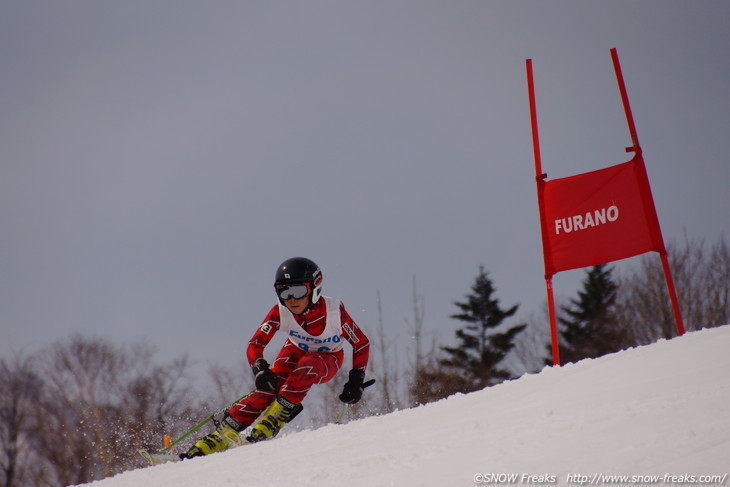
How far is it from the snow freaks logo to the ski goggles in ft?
7.61

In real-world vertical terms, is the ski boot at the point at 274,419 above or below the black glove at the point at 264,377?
below

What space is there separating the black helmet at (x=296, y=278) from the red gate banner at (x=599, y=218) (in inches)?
82.6

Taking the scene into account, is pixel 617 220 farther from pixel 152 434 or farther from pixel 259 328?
pixel 152 434

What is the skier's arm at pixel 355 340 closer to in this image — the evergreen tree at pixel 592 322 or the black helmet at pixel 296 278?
the black helmet at pixel 296 278

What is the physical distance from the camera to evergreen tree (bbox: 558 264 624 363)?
92.9 ft

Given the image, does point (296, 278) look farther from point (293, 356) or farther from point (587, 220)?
point (587, 220)

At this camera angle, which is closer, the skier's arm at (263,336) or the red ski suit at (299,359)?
the red ski suit at (299,359)

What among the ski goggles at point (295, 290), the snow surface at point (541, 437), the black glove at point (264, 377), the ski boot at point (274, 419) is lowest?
the snow surface at point (541, 437)

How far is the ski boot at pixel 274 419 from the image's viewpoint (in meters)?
5.43

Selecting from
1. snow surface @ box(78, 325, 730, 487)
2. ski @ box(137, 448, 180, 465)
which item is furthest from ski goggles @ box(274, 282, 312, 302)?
ski @ box(137, 448, 180, 465)

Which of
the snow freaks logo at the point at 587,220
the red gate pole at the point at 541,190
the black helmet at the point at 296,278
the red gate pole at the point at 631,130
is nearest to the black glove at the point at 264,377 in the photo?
the black helmet at the point at 296,278

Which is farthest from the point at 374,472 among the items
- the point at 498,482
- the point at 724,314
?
the point at 724,314

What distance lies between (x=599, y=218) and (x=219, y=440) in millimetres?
3636

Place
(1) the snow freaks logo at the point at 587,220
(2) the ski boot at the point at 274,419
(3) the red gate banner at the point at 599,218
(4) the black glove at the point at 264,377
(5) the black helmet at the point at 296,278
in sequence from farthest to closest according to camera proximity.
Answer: (1) the snow freaks logo at the point at 587,220 → (3) the red gate banner at the point at 599,218 → (5) the black helmet at the point at 296,278 → (4) the black glove at the point at 264,377 → (2) the ski boot at the point at 274,419
